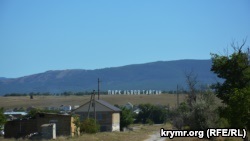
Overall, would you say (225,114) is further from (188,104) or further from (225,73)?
(188,104)

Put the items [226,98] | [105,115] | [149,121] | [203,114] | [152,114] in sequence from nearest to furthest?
[226,98]
[203,114]
[105,115]
[149,121]
[152,114]

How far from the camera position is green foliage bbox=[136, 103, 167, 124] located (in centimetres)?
10619

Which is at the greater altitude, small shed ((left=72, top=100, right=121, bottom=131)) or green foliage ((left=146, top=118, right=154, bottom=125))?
small shed ((left=72, top=100, right=121, bottom=131))

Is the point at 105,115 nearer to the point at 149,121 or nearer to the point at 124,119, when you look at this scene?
the point at 124,119

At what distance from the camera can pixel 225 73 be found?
1198 inches

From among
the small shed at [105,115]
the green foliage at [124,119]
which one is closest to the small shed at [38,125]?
the small shed at [105,115]

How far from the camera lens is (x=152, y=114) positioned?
4257 inches

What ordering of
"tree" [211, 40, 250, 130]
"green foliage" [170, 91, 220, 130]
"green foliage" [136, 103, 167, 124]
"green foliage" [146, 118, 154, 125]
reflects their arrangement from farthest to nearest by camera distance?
"green foliage" [136, 103, 167, 124], "green foliage" [146, 118, 154, 125], "green foliage" [170, 91, 220, 130], "tree" [211, 40, 250, 130]

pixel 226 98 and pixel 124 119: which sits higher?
pixel 226 98

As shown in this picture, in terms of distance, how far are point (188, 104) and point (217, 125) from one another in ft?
21.1

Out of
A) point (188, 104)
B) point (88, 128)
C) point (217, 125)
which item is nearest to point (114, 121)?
point (88, 128)

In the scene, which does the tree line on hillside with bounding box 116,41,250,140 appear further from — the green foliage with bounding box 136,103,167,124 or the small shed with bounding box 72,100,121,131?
the green foliage with bounding box 136,103,167,124

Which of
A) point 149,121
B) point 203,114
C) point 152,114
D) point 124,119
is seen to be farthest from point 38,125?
point 152,114

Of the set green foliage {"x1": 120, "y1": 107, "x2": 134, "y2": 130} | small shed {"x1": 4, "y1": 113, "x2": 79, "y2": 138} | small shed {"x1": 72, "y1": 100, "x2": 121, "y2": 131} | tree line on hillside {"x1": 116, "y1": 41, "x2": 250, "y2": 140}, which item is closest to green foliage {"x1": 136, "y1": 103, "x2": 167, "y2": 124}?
green foliage {"x1": 120, "y1": 107, "x2": 134, "y2": 130}
